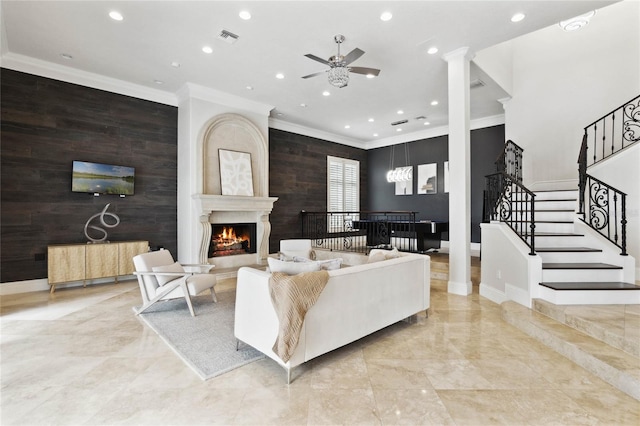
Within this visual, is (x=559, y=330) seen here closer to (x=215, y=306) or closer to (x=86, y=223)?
(x=215, y=306)

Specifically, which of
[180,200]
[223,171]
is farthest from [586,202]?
[180,200]

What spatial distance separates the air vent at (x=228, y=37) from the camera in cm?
432

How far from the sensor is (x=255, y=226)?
760 centimetres

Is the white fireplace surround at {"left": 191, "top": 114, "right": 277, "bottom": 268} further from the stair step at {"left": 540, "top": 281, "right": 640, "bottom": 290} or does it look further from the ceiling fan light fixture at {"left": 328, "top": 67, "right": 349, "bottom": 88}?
the stair step at {"left": 540, "top": 281, "right": 640, "bottom": 290}

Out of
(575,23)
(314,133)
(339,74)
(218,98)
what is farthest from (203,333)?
(575,23)

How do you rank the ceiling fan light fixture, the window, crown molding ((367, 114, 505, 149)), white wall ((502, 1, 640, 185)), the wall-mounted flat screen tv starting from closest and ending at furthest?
the ceiling fan light fixture
the wall-mounted flat screen tv
white wall ((502, 1, 640, 185))
crown molding ((367, 114, 505, 149))
the window

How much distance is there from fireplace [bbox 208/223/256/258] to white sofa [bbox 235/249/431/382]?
4.22 meters

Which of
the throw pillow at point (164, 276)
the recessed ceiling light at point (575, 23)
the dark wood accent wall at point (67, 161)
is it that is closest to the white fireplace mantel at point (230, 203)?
the dark wood accent wall at point (67, 161)

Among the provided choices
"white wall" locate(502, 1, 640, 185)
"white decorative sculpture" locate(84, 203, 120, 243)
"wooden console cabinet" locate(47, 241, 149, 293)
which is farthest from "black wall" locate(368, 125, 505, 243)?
Answer: "white decorative sculpture" locate(84, 203, 120, 243)

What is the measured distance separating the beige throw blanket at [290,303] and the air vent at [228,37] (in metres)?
3.66

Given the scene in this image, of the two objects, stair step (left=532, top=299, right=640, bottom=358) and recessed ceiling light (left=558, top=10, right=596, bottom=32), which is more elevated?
recessed ceiling light (left=558, top=10, right=596, bottom=32)

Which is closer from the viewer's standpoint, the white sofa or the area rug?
the white sofa

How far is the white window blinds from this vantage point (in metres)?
9.91

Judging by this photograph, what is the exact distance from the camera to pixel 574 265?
4.12m
